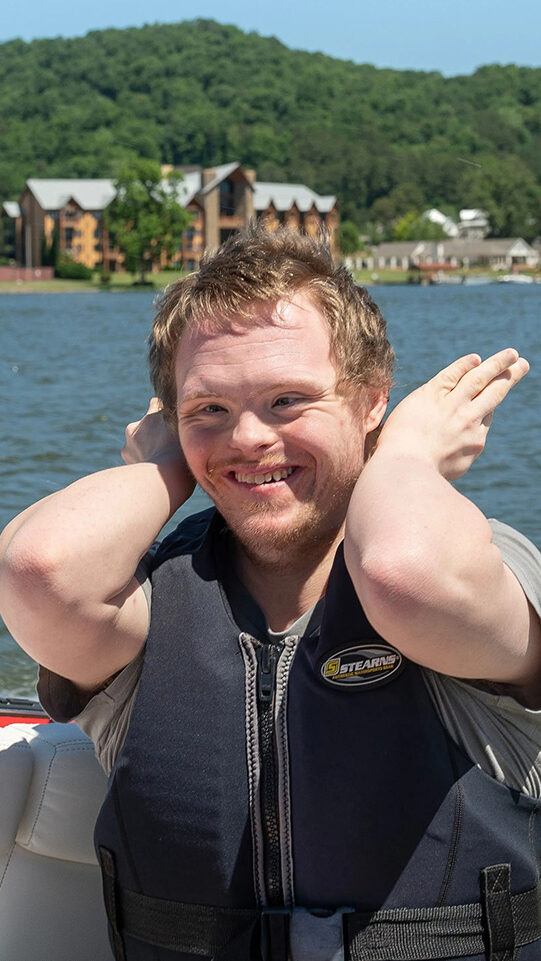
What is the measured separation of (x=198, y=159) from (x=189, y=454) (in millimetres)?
83674

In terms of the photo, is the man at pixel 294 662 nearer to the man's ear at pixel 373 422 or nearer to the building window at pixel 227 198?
the man's ear at pixel 373 422

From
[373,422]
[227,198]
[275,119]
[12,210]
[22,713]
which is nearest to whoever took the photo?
[373,422]

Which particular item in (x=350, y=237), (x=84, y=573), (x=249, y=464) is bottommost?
(x=350, y=237)

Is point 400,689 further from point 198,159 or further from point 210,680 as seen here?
point 198,159

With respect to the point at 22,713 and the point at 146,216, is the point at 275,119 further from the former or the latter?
the point at 22,713

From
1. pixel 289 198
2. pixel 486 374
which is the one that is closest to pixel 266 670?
pixel 486 374

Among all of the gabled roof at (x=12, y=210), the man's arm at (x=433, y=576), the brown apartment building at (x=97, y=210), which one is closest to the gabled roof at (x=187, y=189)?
the brown apartment building at (x=97, y=210)

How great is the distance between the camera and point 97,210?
77375mm

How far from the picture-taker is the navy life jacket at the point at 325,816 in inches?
58.2

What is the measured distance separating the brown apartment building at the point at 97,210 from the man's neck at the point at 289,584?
2204 inches

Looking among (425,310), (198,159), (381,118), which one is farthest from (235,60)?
(425,310)

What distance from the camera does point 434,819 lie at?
1.48m

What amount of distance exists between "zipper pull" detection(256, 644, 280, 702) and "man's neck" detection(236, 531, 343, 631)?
0.27ft

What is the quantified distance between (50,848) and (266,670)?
0.57 m
